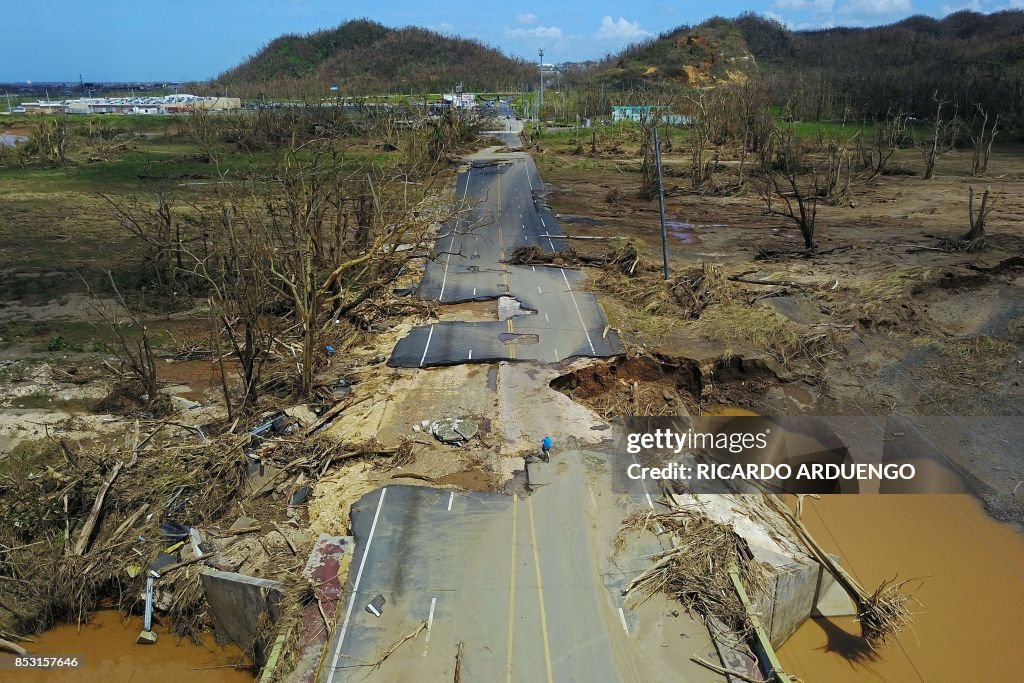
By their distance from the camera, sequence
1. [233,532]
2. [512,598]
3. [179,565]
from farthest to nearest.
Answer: [233,532], [179,565], [512,598]

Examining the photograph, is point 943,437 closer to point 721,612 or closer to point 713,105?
point 721,612

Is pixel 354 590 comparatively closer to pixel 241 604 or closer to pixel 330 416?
pixel 241 604

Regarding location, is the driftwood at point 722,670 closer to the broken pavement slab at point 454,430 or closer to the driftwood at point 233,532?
the broken pavement slab at point 454,430

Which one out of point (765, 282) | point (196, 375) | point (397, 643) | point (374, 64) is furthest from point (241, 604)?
point (374, 64)

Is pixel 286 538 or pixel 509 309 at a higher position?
pixel 509 309

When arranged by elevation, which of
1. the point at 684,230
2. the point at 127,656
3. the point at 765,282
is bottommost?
the point at 127,656

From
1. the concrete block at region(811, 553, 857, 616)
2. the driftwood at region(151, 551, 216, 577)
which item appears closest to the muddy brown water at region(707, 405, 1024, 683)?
the concrete block at region(811, 553, 857, 616)
